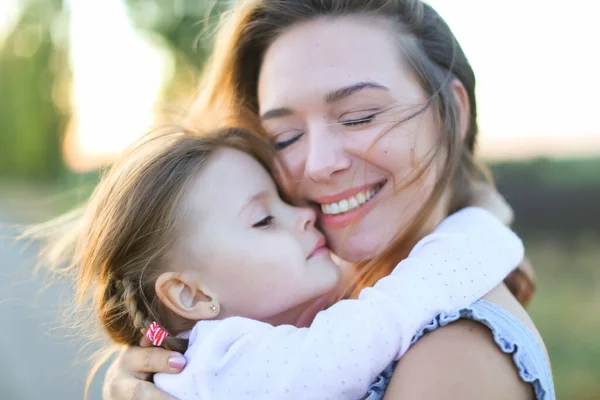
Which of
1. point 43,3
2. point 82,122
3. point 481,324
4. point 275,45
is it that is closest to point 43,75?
point 43,3

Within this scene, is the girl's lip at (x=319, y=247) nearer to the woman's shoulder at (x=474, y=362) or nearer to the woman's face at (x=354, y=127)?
the woman's face at (x=354, y=127)

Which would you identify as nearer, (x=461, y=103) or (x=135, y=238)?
(x=135, y=238)

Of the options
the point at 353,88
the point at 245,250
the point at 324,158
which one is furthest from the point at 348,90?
the point at 245,250

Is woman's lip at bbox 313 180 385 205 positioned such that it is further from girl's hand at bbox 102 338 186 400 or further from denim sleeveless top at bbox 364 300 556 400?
girl's hand at bbox 102 338 186 400

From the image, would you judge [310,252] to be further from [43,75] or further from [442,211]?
[43,75]

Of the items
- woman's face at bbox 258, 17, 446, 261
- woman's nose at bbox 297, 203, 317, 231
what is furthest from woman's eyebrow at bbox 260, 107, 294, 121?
woman's nose at bbox 297, 203, 317, 231

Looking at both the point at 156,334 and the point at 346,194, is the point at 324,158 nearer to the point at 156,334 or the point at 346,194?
the point at 346,194

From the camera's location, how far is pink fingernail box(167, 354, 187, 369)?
176 cm

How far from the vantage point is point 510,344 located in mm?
1548

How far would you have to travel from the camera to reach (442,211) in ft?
7.21

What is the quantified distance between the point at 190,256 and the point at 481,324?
0.84 metres

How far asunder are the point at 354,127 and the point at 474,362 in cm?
87

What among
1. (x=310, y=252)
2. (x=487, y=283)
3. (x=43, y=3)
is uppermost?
(x=487, y=283)

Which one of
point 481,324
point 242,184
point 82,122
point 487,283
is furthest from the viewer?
point 82,122
